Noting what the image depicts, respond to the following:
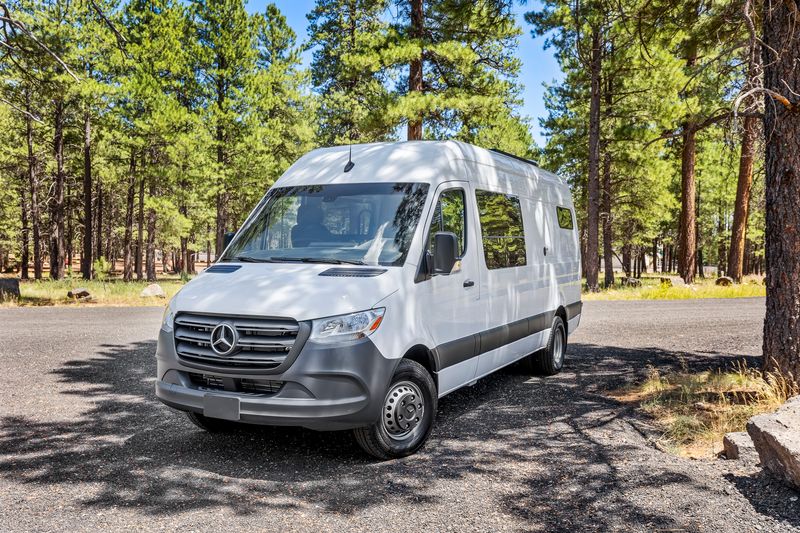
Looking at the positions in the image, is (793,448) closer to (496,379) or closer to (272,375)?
(272,375)

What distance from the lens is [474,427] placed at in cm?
584

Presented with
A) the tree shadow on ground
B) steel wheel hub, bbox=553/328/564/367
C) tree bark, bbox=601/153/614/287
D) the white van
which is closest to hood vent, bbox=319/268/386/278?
the white van

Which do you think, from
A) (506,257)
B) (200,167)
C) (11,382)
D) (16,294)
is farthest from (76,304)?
(506,257)

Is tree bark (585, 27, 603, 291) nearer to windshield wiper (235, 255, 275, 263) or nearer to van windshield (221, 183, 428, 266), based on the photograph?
van windshield (221, 183, 428, 266)

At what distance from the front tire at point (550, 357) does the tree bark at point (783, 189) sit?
2541mm

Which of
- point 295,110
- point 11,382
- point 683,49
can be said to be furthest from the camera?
point 295,110

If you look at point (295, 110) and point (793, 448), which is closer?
point (793, 448)

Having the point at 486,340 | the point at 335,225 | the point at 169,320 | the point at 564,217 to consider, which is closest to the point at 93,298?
the point at 564,217

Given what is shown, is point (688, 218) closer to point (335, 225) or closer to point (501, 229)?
point (501, 229)

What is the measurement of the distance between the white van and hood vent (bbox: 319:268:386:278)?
0.02 m

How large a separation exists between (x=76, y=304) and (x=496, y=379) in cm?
1406

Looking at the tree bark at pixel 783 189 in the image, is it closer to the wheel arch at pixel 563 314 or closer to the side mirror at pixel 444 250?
the wheel arch at pixel 563 314

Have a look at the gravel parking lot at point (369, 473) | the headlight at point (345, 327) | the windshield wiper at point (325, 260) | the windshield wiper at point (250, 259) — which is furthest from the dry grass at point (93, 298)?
the headlight at point (345, 327)

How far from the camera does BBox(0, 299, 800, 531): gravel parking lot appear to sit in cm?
383
